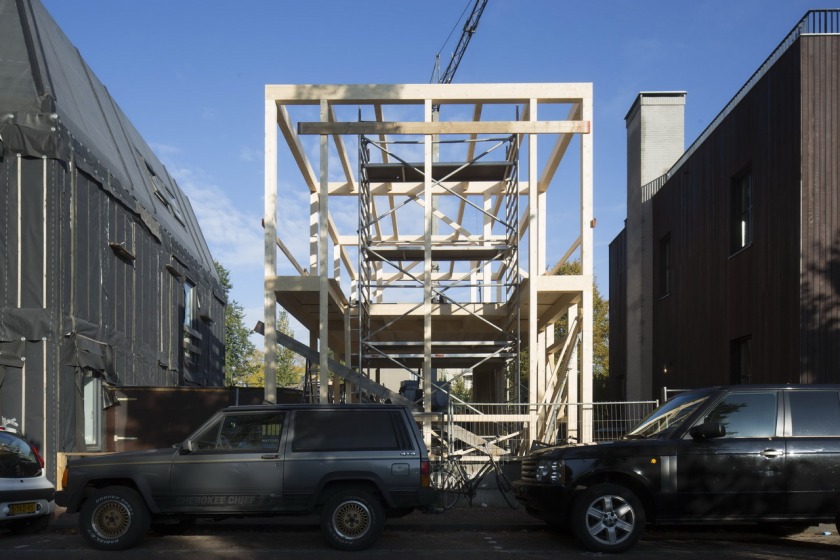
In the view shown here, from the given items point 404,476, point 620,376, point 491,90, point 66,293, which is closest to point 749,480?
point 404,476

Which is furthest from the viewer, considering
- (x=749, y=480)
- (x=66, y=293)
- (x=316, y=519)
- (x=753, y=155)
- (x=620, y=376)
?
(x=620, y=376)

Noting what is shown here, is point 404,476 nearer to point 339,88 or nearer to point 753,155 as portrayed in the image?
point 339,88

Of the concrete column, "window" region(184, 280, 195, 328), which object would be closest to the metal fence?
the concrete column

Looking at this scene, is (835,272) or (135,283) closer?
(835,272)

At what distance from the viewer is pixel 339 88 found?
16.6m

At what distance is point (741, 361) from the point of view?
18.5 m

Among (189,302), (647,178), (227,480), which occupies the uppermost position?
(647,178)

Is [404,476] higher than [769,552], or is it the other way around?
[404,476]

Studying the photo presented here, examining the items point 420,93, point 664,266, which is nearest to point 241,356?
point 664,266

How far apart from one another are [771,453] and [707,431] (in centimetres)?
78

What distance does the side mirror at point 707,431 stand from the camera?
9.65m

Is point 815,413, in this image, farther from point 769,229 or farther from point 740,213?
point 740,213

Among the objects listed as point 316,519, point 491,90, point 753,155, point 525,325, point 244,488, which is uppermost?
point 491,90

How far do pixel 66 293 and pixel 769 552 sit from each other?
1226 cm
